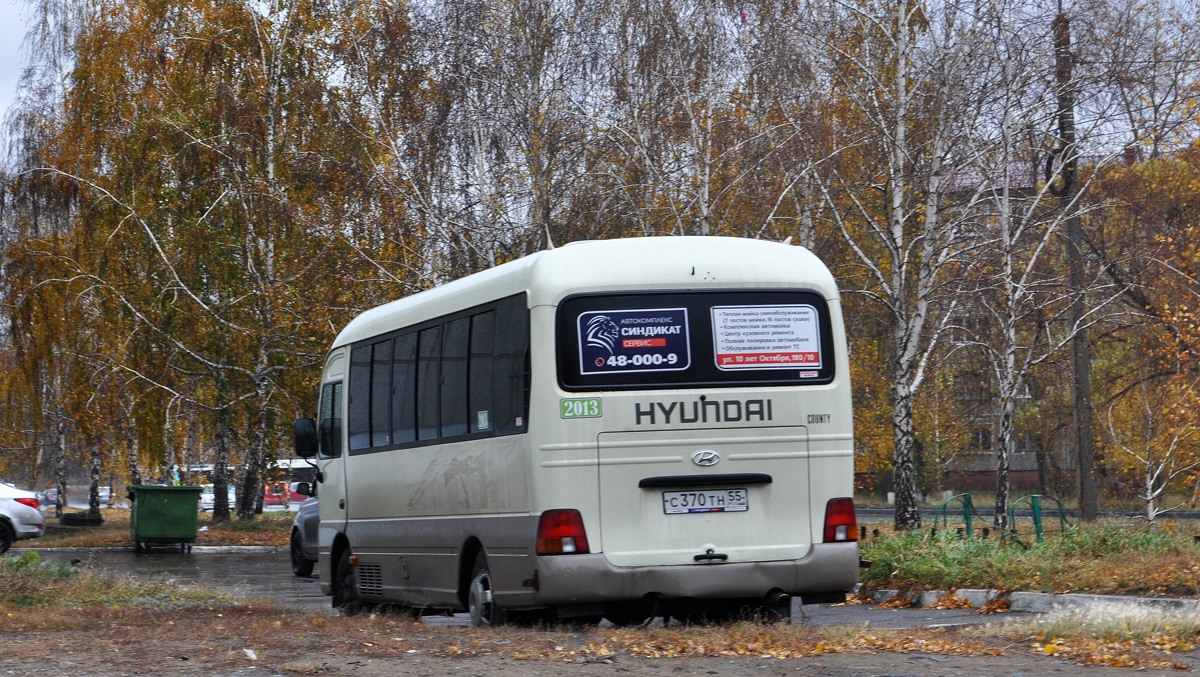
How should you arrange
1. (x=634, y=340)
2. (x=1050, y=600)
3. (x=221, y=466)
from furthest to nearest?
(x=221, y=466) → (x=1050, y=600) → (x=634, y=340)

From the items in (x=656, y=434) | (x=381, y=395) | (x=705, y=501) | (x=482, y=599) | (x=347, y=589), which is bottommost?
(x=347, y=589)

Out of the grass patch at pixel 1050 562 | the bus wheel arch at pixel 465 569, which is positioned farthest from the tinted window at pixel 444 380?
the grass patch at pixel 1050 562

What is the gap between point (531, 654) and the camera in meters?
8.46

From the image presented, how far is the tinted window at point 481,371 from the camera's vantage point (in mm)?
10797

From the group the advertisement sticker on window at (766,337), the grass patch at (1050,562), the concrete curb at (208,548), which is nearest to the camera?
the advertisement sticker on window at (766,337)

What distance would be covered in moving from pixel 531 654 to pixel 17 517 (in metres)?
20.0

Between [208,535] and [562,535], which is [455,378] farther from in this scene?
[208,535]

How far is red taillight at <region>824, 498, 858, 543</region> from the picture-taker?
33.8ft

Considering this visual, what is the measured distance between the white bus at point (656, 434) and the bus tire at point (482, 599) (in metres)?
0.02

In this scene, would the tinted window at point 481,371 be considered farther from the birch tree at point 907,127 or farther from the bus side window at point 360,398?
the birch tree at point 907,127

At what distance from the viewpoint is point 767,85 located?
26922mm

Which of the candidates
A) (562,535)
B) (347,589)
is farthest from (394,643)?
(347,589)

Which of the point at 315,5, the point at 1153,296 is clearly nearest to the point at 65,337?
the point at 315,5

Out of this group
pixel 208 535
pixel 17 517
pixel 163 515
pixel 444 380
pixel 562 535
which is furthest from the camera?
pixel 208 535
